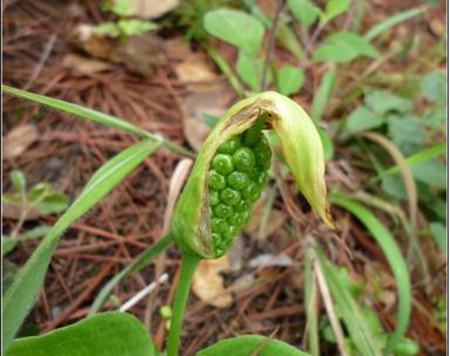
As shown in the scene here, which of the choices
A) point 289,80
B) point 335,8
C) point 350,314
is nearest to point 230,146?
point 350,314

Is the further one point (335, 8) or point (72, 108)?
point (335, 8)

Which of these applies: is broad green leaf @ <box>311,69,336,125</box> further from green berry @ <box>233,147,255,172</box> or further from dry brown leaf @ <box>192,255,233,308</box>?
green berry @ <box>233,147,255,172</box>

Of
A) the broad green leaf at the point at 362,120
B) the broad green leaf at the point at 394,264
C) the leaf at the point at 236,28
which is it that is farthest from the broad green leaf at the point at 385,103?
the leaf at the point at 236,28

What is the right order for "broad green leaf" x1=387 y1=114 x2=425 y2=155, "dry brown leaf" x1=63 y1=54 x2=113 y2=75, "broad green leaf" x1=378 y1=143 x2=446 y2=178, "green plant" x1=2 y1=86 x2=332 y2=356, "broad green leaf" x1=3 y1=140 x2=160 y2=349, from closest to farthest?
"green plant" x1=2 y1=86 x2=332 y2=356
"broad green leaf" x1=3 y1=140 x2=160 y2=349
"broad green leaf" x1=378 y1=143 x2=446 y2=178
"broad green leaf" x1=387 y1=114 x2=425 y2=155
"dry brown leaf" x1=63 y1=54 x2=113 y2=75

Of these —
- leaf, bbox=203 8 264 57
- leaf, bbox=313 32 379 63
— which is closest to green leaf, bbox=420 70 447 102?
leaf, bbox=313 32 379 63

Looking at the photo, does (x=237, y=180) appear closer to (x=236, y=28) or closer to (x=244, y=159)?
(x=244, y=159)
